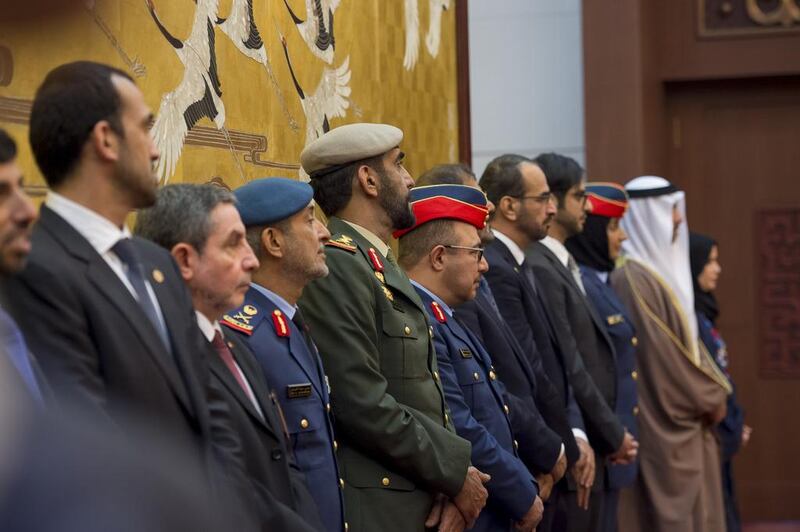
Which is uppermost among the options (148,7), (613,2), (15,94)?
(613,2)

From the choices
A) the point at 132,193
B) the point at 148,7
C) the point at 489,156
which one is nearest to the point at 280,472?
the point at 132,193

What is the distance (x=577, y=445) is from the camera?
3842 mm

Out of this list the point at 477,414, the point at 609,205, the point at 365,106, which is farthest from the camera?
the point at 609,205

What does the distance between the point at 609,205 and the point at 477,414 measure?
6.89ft

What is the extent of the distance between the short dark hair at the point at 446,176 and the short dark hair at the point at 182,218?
5.15 ft

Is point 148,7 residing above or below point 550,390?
above

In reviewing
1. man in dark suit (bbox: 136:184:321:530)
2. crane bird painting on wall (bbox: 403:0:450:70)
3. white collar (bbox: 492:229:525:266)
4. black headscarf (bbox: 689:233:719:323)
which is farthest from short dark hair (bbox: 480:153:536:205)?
man in dark suit (bbox: 136:184:321:530)

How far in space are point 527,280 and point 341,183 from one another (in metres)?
1.25

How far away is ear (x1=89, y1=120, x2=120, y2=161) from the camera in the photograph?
1586mm

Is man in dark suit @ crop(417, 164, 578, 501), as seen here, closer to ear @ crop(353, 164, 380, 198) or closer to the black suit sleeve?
the black suit sleeve

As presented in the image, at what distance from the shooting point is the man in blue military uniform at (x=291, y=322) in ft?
7.66

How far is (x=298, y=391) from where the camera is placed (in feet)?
7.68

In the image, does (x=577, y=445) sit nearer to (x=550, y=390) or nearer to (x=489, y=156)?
(x=550, y=390)

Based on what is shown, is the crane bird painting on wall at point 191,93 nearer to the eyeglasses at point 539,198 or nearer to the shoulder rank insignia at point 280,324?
the shoulder rank insignia at point 280,324
